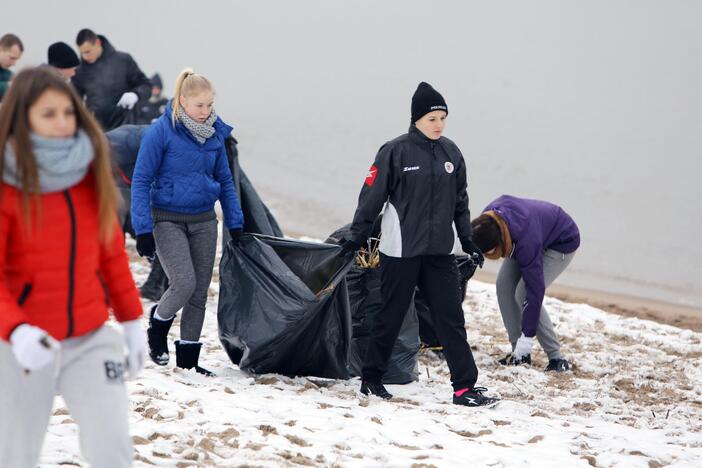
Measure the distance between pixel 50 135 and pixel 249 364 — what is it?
8.75ft

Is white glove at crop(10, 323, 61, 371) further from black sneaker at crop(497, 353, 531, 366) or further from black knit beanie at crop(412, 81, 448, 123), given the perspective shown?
black sneaker at crop(497, 353, 531, 366)

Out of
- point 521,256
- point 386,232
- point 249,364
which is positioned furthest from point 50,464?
point 521,256

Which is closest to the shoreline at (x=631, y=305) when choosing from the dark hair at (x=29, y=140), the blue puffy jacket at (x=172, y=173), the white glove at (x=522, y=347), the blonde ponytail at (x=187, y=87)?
the white glove at (x=522, y=347)

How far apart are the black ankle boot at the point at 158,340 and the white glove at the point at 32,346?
2665mm

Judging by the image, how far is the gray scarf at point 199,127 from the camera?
449 centimetres

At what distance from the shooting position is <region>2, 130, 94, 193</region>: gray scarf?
2.27 meters

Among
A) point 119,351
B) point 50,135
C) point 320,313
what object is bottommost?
point 320,313

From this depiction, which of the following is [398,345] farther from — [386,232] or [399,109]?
[399,109]

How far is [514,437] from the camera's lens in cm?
405

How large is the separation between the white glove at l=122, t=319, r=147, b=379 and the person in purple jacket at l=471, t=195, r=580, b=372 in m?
3.15

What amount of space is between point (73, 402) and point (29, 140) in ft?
2.16

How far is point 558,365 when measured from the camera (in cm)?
568

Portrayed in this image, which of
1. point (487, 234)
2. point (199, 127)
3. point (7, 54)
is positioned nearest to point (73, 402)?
point (199, 127)

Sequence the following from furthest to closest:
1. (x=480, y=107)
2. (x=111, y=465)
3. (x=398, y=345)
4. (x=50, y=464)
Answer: (x=480, y=107) → (x=398, y=345) → (x=50, y=464) → (x=111, y=465)
